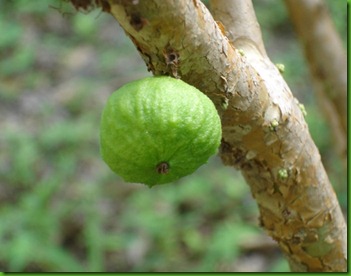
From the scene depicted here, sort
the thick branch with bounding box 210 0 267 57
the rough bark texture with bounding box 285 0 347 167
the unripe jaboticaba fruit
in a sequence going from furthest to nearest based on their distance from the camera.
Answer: the rough bark texture with bounding box 285 0 347 167
the thick branch with bounding box 210 0 267 57
the unripe jaboticaba fruit

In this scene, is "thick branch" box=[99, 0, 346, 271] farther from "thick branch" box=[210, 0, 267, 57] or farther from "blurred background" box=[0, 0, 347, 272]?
"blurred background" box=[0, 0, 347, 272]

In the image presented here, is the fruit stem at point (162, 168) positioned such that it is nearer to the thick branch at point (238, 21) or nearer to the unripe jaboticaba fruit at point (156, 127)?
the unripe jaboticaba fruit at point (156, 127)

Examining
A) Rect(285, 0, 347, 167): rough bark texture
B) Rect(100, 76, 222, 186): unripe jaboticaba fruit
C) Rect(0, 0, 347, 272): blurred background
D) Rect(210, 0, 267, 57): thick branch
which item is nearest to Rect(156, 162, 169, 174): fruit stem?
Rect(100, 76, 222, 186): unripe jaboticaba fruit

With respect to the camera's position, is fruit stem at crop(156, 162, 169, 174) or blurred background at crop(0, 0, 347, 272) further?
blurred background at crop(0, 0, 347, 272)

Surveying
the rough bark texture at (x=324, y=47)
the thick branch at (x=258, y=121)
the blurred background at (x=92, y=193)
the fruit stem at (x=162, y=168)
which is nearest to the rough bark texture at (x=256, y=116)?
the thick branch at (x=258, y=121)

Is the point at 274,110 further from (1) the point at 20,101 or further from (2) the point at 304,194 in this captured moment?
(1) the point at 20,101

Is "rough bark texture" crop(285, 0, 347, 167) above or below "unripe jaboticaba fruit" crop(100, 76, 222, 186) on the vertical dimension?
below

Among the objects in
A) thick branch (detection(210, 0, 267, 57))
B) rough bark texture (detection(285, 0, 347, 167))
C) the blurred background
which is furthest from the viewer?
the blurred background
